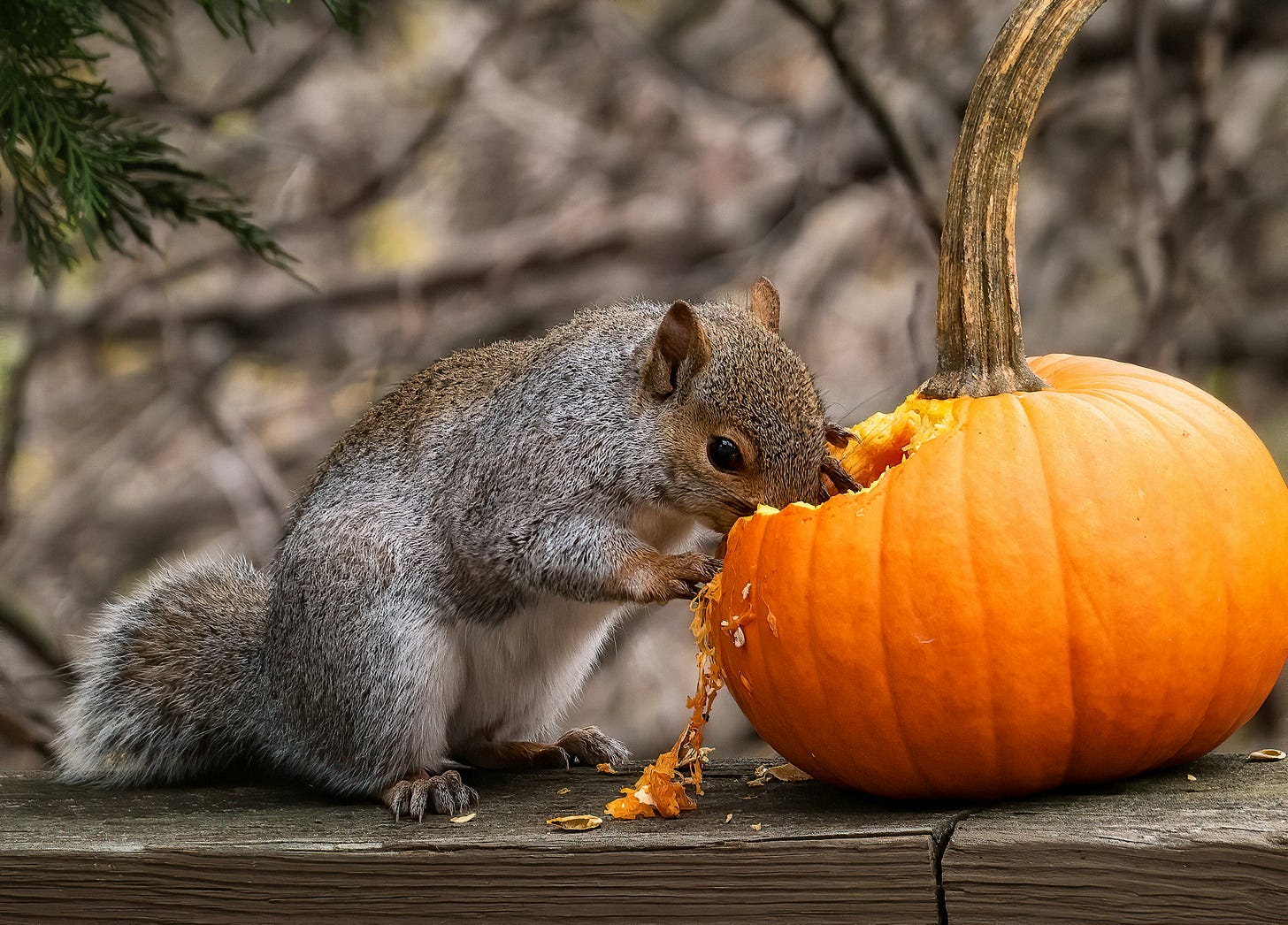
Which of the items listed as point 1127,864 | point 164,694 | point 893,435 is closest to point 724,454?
point 893,435

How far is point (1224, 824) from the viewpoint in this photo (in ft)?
4.14

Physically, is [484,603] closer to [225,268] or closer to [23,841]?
[23,841]

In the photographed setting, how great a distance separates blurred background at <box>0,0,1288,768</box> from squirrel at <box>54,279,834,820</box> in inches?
41.2

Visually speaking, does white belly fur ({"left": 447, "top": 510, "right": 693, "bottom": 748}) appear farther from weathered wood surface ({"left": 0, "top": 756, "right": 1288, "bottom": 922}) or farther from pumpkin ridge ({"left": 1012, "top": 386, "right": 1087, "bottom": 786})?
pumpkin ridge ({"left": 1012, "top": 386, "right": 1087, "bottom": 786})

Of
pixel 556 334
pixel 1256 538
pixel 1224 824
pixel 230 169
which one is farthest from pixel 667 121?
pixel 1224 824

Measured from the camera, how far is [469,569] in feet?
6.36

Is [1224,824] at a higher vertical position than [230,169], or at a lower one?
lower

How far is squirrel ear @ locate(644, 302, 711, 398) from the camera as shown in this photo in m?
1.86

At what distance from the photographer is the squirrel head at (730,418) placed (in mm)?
1802

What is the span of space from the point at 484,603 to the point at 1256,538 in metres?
1.03

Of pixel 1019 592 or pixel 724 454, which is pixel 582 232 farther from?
pixel 1019 592

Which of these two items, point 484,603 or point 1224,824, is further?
point 484,603

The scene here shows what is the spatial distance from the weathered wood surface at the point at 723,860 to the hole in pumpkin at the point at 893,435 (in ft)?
Answer: 1.28

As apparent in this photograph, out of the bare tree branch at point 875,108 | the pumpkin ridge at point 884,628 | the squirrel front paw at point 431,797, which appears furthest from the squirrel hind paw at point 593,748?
the bare tree branch at point 875,108
